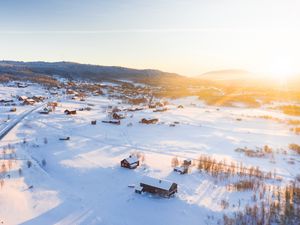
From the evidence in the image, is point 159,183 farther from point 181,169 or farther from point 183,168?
point 183,168

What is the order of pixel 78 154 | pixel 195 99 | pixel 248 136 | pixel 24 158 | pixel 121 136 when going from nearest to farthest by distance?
1. pixel 24 158
2. pixel 78 154
3. pixel 121 136
4. pixel 248 136
5. pixel 195 99

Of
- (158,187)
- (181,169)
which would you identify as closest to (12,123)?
(181,169)

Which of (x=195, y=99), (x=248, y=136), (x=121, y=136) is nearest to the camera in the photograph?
(x=121, y=136)

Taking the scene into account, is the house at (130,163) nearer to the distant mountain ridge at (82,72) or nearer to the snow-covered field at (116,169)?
the snow-covered field at (116,169)

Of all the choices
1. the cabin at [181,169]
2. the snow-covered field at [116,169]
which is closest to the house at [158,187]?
the snow-covered field at [116,169]

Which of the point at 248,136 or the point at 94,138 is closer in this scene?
the point at 94,138

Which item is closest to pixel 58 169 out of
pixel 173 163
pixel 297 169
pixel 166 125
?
pixel 173 163

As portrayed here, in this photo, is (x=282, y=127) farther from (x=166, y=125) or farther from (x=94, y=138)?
(x=94, y=138)
